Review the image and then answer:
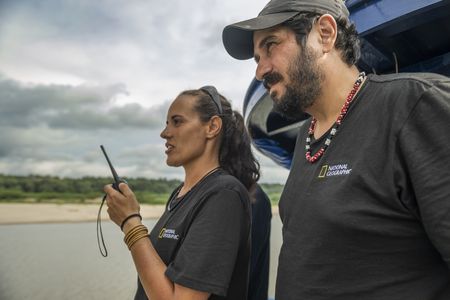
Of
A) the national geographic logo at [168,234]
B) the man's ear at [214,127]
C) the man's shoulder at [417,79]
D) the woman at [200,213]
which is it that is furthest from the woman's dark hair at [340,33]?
the national geographic logo at [168,234]

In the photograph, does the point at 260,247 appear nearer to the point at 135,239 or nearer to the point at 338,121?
the point at 135,239

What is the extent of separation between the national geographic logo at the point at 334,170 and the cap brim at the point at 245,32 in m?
0.52

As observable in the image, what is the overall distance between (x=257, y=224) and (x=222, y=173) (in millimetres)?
594

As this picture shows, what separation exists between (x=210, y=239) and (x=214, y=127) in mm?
729

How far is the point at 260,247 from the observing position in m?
2.18

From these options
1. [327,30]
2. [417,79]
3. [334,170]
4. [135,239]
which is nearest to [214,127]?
[135,239]

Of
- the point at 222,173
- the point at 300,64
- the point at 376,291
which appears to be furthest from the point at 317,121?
the point at 376,291

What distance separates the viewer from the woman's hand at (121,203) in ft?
5.70

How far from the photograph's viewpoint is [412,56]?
286 cm

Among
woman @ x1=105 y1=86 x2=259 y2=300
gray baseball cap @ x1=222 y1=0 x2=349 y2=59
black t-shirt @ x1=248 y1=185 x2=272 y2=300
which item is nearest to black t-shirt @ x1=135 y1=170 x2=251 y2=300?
woman @ x1=105 y1=86 x2=259 y2=300

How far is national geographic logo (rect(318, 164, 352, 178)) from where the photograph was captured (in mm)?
1109

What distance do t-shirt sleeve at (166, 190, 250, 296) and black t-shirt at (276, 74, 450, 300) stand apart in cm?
32

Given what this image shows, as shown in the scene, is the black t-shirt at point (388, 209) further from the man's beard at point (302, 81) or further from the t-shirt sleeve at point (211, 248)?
the t-shirt sleeve at point (211, 248)

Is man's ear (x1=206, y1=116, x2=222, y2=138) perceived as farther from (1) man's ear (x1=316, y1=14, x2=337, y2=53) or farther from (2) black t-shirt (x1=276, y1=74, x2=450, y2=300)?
(2) black t-shirt (x1=276, y1=74, x2=450, y2=300)
